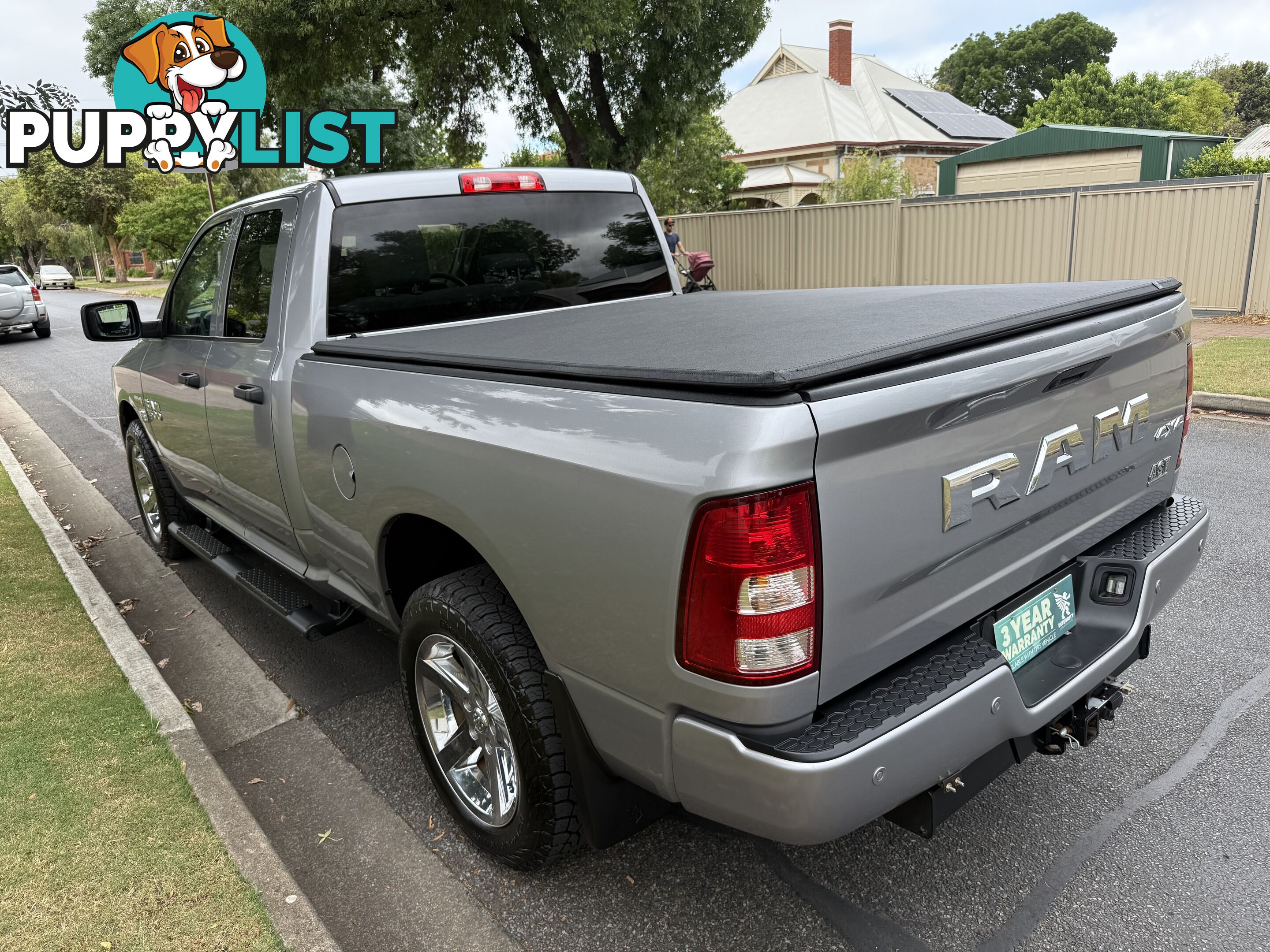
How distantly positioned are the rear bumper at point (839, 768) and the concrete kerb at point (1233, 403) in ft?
23.3

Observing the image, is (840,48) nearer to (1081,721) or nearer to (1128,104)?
(1128,104)

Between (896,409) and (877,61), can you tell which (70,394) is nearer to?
(896,409)

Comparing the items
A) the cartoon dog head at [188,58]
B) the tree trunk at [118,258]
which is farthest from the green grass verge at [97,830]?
the tree trunk at [118,258]

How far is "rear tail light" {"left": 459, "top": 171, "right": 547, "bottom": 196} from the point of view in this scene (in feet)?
12.3

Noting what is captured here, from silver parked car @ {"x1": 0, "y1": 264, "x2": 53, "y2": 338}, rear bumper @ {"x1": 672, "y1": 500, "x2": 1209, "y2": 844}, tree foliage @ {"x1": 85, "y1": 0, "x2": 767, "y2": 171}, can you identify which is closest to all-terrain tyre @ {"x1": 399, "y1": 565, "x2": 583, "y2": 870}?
rear bumper @ {"x1": 672, "y1": 500, "x2": 1209, "y2": 844}

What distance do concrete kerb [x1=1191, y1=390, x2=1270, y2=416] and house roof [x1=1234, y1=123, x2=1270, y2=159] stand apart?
3895 cm

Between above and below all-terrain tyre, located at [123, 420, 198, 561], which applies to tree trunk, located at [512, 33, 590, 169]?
above

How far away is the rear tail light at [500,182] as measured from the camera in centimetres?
376

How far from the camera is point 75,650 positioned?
4160mm

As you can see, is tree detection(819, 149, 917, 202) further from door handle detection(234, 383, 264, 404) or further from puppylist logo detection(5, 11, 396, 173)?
door handle detection(234, 383, 264, 404)

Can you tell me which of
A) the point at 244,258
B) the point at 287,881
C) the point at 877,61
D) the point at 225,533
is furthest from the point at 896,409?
the point at 877,61

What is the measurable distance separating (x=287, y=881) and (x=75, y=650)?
2.16 m

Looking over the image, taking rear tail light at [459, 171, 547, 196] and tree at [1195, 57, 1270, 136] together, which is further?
tree at [1195, 57, 1270, 136]

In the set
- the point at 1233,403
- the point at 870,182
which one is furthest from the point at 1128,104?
the point at 1233,403
